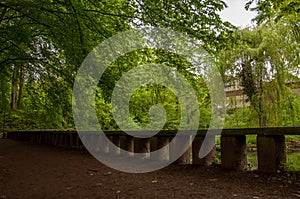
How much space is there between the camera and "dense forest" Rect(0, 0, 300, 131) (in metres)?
4.04

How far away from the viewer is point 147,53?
4797 millimetres

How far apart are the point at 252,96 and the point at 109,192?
29.6 feet

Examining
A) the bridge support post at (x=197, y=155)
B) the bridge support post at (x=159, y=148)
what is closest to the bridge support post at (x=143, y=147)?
the bridge support post at (x=159, y=148)

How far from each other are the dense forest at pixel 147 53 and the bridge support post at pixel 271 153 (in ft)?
6.44

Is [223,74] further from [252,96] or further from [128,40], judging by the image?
[128,40]

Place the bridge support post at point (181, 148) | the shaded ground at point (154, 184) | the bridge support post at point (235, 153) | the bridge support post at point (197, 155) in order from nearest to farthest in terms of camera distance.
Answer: the shaded ground at point (154, 184), the bridge support post at point (235, 153), the bridge support post at point (197, 155), the bridge support post at point (181, 148)

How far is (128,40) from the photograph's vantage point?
16.0ft

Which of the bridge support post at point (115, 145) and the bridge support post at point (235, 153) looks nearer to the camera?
the bridge support post at point (235, 153)

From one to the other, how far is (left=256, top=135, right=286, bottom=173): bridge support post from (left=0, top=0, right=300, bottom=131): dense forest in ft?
6.44

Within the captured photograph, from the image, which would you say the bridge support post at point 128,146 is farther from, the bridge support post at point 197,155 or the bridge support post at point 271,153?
the bridge support post at point 271,153

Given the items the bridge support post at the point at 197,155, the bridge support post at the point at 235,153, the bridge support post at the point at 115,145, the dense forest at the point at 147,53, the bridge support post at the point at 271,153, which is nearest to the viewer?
the bridge support post at the point at 271,153

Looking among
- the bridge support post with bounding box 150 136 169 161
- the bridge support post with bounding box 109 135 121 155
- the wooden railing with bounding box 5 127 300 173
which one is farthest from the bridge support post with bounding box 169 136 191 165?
the bridge support post with bounding box 109 135 121 155

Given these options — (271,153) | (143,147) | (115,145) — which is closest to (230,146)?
(271,153)

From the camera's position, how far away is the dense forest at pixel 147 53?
13.3 feet
